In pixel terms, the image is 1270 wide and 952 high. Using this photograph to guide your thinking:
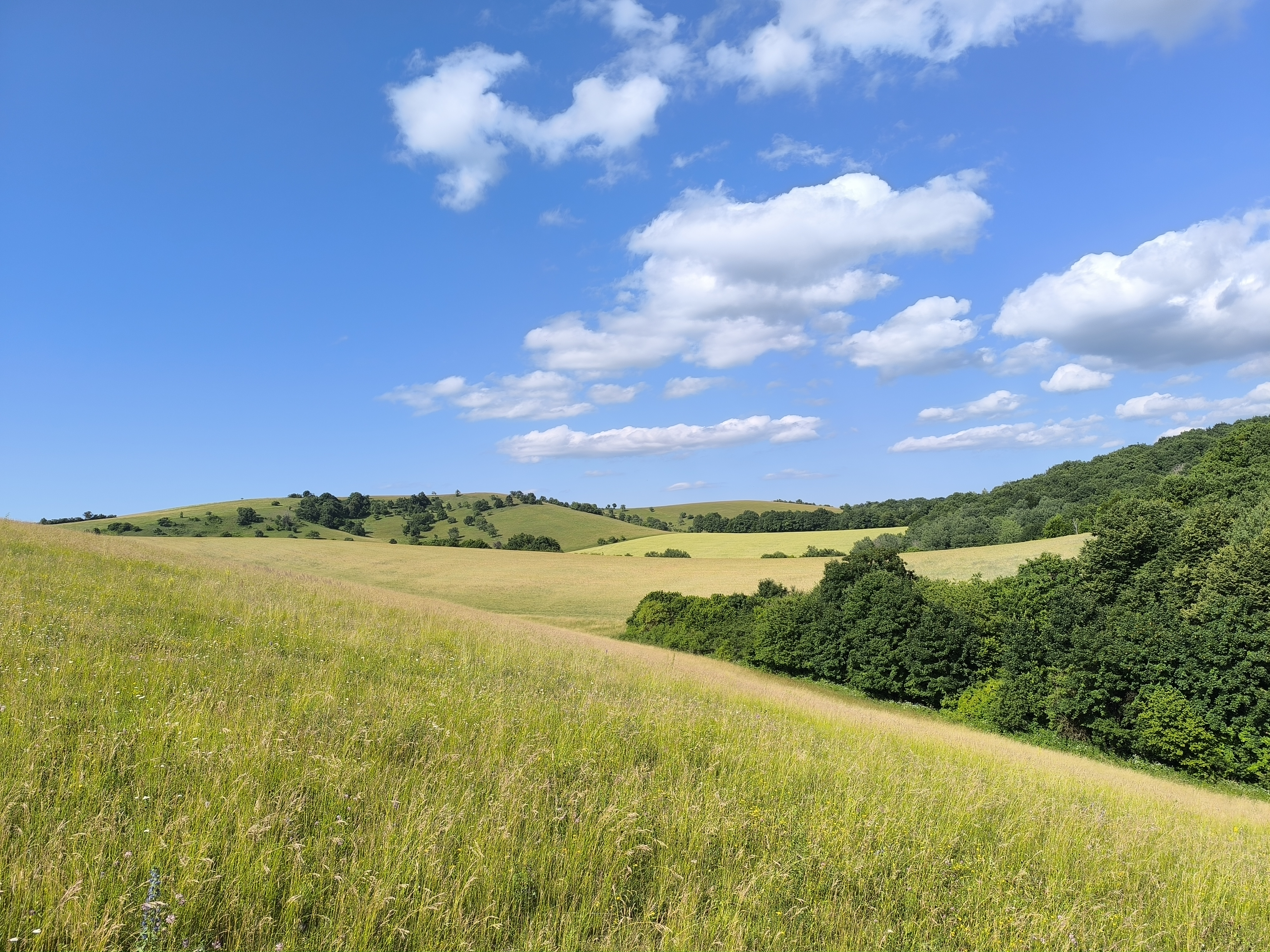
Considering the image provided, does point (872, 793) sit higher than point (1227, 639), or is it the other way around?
point (872, 793)

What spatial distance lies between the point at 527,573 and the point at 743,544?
114ft

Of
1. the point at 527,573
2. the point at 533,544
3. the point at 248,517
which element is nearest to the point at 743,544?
the point at 527,573

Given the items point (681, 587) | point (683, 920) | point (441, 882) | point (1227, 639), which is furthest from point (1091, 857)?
point (681, 587)

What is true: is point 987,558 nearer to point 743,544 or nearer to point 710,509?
point 743,544

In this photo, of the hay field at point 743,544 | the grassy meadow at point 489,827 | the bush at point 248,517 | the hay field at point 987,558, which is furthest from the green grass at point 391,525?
the grassy meadow at point 489,827

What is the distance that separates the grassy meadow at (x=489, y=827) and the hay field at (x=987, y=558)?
5052 cm

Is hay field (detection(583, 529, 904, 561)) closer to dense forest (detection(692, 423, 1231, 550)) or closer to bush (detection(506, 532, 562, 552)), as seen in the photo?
bush (detection(506, 532, 562, 552))

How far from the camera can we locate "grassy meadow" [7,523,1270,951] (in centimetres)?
340

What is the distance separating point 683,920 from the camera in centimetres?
366

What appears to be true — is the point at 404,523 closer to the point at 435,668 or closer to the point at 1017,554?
the point at 1017,554

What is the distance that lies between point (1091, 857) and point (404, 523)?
414 feet

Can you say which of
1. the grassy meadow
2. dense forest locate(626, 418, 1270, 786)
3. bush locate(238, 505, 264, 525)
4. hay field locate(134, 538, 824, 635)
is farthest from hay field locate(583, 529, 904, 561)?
the grassy meadow

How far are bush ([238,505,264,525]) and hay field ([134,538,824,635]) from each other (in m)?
25.6

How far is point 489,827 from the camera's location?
429 centimetres
